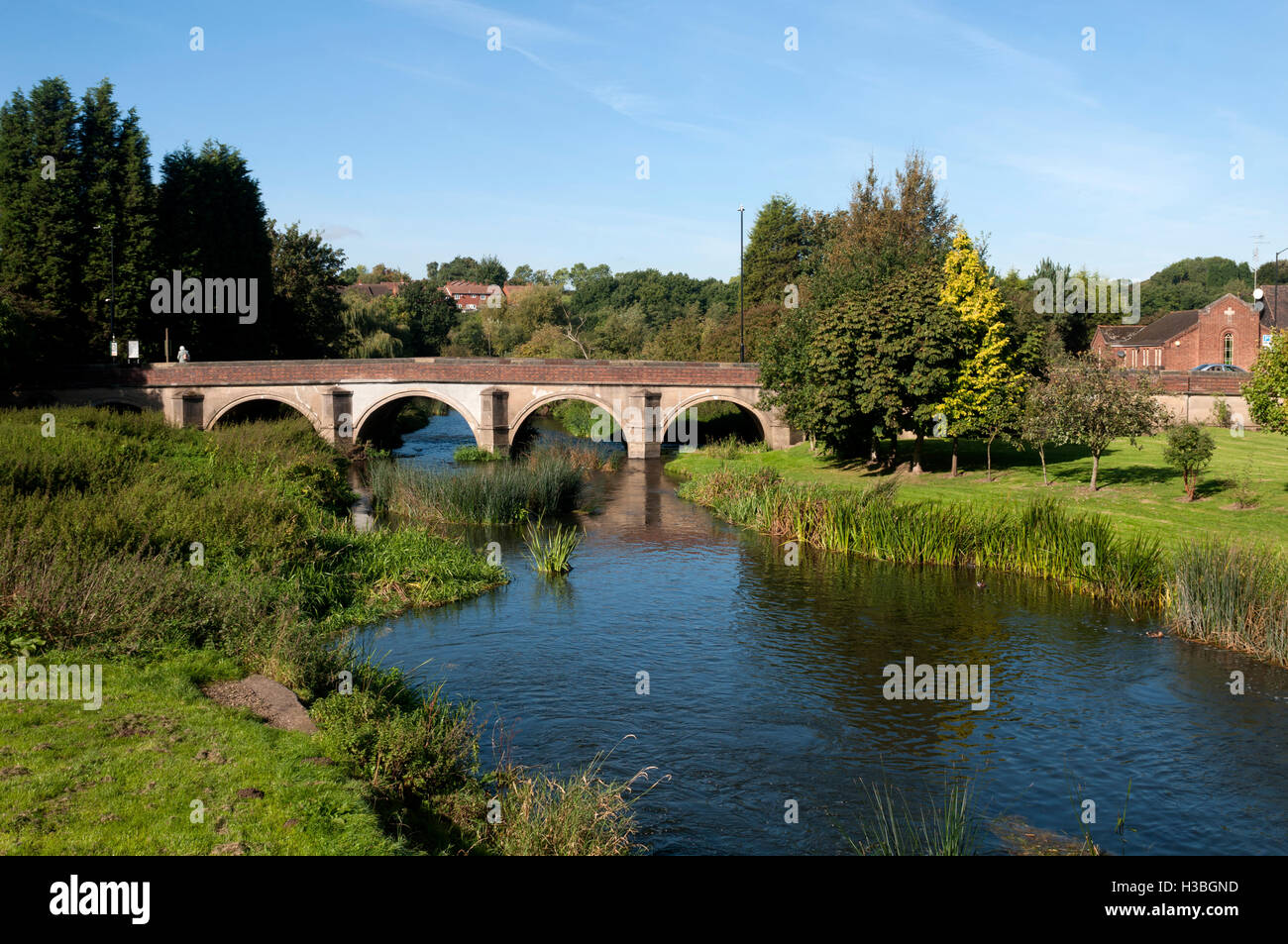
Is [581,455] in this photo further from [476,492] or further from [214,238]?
[214,238]

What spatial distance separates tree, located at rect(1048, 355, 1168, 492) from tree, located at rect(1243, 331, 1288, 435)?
223 cm

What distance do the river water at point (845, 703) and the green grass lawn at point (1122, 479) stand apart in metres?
4.06

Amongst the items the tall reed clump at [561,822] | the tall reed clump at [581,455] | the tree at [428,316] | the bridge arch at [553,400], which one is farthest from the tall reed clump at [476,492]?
the tree at [428,316]

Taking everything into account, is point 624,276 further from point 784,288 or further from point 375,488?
point 375,488

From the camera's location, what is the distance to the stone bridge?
45.5 metres

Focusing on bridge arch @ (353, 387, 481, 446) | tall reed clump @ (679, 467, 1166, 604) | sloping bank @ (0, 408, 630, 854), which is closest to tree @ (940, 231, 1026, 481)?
tall reed clump @ (679, 467, 1166, 604)

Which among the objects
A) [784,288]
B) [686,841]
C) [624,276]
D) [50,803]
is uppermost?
[624,276]

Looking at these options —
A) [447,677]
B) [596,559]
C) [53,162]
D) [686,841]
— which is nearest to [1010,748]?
[686,841]

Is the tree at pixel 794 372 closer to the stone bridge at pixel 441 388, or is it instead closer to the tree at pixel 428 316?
the stone bridge at pixel 441 388

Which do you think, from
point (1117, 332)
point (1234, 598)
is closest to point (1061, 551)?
point (1234, 598)

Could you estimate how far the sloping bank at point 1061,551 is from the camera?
1593 centimetres

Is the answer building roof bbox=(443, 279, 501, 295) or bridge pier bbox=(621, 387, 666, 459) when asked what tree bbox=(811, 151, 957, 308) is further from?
building roof bbox=(443, 279, 501, 295)

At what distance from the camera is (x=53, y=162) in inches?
1837
